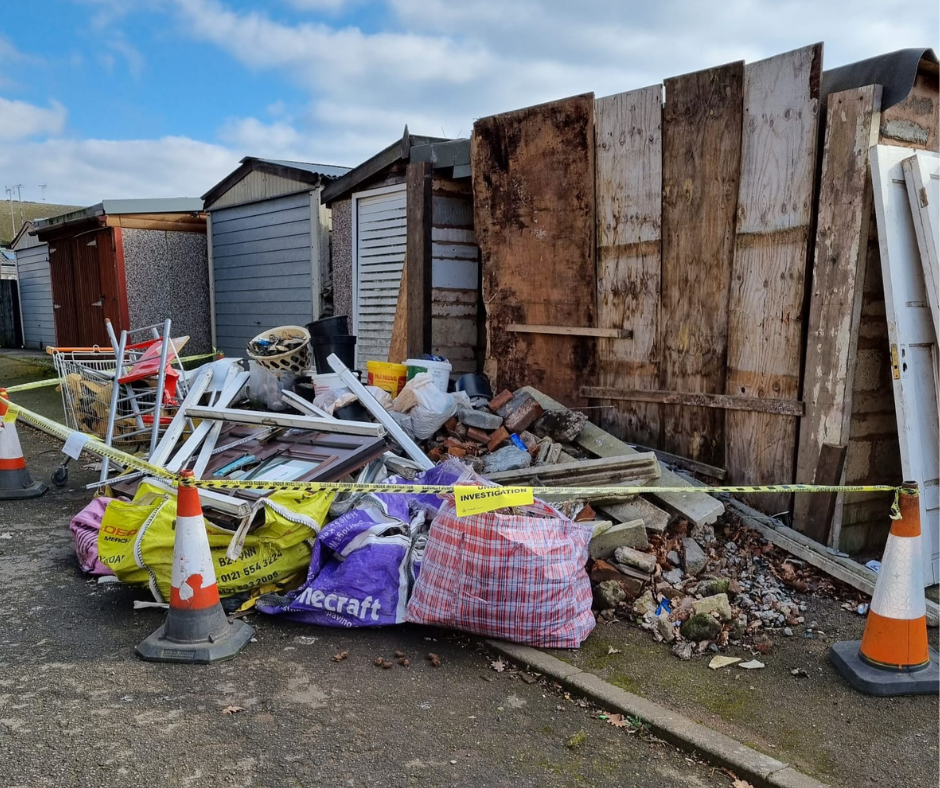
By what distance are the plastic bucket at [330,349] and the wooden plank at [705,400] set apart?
9.24 ft

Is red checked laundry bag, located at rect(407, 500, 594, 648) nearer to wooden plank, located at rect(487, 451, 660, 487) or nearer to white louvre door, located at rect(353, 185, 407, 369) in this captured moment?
wooden plank, located at rect(487, 451, 660, 487)

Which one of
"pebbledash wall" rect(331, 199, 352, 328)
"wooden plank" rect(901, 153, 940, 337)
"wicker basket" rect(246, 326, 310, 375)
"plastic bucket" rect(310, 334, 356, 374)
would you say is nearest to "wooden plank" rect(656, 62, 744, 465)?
"wooden plank" rect(901, 153, 940, 337)

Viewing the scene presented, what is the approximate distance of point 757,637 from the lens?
146 inches

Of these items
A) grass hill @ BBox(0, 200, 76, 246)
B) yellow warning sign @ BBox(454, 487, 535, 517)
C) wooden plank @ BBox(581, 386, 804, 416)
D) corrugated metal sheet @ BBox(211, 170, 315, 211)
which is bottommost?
yellow warning sign @ BBox(454, 487, 535, 517)

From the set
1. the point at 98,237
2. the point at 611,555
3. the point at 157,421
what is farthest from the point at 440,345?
the point at 98,237

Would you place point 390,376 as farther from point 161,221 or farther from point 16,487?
point 161,221

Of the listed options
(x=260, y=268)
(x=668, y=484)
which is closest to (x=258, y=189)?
(x=260, y=268)

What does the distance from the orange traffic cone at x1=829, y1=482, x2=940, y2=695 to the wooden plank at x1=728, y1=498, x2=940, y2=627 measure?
0.78m

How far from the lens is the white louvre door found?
810cm

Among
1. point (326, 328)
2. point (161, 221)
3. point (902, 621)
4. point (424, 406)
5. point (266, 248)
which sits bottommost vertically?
point (902, 621)

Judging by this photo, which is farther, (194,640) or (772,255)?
(772,255)

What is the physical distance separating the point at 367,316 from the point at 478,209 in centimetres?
252

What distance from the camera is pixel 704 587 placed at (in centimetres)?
400

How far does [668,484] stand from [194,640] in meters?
2.99
